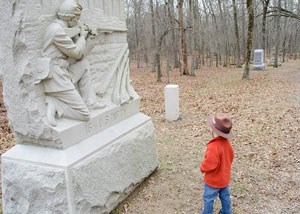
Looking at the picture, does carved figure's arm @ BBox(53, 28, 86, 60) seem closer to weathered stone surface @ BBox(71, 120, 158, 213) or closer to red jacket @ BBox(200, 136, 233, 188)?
weathered stone surface @ BBox(71, 120, 158, 213)

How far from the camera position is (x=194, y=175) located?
496cm

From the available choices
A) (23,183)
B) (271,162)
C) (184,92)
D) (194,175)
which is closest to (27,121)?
(23,183)

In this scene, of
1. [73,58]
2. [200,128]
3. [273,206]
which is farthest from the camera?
[200,128]

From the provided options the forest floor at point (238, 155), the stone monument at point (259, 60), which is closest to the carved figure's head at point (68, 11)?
the forest floor at point (238, 155)

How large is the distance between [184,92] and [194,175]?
8103mm

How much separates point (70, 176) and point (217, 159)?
161cm

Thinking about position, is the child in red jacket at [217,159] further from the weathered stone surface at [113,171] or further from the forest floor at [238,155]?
the weathered stone surface at [113,171]

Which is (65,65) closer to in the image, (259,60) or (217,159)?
(217,159)

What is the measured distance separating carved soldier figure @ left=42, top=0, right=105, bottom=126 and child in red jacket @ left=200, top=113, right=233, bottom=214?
150 centimetres

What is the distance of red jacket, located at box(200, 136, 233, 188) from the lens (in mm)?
3307

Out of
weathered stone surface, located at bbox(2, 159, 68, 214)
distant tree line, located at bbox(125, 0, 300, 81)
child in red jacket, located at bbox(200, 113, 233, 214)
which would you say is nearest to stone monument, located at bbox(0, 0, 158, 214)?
weathered stone surface, located at bbox(2, 159, 68, 214)

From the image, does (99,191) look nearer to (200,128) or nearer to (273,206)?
(273,206)

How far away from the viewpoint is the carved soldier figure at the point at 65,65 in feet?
10.9

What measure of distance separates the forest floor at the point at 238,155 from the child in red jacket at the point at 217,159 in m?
0.68
